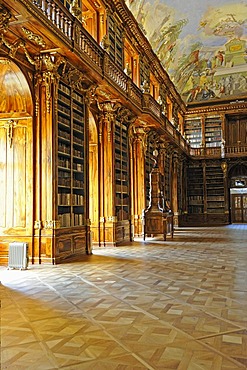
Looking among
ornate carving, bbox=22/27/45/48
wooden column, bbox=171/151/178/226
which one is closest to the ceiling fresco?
wooden column, bbox=171/151/178/226

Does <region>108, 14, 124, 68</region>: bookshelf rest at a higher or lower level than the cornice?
lower

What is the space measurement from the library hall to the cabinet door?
8062 millimetres

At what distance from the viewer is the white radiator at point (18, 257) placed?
6.24m

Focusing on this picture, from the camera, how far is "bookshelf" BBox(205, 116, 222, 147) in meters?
21.8

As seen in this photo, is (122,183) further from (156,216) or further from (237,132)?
(237,132)

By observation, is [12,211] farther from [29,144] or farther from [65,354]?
[65,354]

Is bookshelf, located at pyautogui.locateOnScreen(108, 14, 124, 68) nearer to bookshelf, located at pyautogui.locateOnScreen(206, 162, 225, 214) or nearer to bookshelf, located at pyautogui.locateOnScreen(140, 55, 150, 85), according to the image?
bookshelf, located at pyautogui.locateOnScreen(140, 55, 150, 85)

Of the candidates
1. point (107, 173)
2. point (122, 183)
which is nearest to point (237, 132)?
point (122, 183)

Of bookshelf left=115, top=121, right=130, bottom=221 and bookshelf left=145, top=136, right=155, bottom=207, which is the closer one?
bookshelf left=115, top=121, right=130, bottom=221

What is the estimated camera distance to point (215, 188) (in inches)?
848

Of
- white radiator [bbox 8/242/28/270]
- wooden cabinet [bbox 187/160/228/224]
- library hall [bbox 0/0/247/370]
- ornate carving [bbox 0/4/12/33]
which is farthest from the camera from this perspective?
wooden cabinet [bbox 187/160/228/224]

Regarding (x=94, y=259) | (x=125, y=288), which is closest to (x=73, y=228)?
(x=94, y=259)

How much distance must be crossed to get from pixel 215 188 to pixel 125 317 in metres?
18.9

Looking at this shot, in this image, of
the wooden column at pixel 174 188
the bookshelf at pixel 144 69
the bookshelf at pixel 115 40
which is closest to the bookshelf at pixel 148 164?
the bookshelf at pixel 144 69
